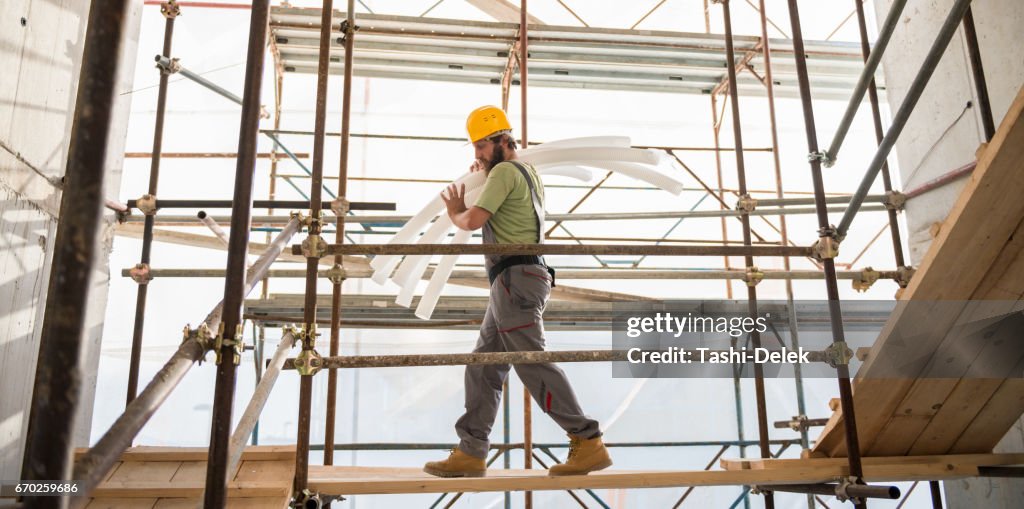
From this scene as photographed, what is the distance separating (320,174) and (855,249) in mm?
9727

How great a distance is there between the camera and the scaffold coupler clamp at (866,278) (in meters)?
4.06

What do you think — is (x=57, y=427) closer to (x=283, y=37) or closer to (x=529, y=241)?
(x=529, y=241)

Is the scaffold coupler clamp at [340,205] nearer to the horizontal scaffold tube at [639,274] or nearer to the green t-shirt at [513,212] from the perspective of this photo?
the horizontal scaffold tube at [639,274]

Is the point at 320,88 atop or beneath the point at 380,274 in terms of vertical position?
atop

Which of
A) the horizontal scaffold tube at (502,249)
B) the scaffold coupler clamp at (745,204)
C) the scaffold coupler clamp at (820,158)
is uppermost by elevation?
the scaffold coupler clamp at (745,204)

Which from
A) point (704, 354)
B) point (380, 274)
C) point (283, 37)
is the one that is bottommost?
point (704, 354)

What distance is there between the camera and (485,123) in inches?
146

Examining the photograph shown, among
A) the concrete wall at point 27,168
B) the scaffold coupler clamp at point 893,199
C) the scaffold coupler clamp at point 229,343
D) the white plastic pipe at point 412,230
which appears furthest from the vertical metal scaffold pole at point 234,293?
the scaffold coupler clamp at point 893,199

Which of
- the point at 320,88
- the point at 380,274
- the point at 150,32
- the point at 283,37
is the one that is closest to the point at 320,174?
the point at 320,88

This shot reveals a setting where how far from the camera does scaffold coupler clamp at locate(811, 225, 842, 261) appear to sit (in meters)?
3.15

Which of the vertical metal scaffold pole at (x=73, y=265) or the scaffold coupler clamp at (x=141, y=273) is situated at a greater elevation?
the scaffold coupler clamp at (x=141, y=273)

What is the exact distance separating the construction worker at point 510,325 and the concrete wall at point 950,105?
280cm

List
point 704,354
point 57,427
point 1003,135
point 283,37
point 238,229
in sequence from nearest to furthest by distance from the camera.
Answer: point 57,427
point 238,229
point 1003,135
point 704,354
point 283,37

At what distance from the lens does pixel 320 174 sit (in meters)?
3.26
